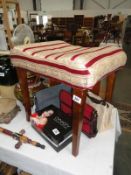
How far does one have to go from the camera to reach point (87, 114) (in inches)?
31.5

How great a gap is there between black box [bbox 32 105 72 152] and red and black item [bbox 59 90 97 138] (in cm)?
7

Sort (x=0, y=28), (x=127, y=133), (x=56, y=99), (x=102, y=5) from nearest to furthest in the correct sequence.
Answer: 1. (x=56, y=99)
2. (x=0, y=28)
3. (x=127, y=133)
4. (x=102, y=5)

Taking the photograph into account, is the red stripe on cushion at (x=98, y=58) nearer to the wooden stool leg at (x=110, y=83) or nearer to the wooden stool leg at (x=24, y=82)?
the wooden stool leg at (x=110, y=83)

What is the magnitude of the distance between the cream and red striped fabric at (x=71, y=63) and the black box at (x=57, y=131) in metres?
0.30

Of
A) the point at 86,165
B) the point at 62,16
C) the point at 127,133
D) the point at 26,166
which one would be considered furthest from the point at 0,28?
the point at 62,16

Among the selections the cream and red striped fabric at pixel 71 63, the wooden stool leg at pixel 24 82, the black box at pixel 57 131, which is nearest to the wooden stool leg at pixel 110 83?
the cream and red striped fabric at pixel 71 63

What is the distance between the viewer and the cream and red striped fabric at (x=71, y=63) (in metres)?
0.52

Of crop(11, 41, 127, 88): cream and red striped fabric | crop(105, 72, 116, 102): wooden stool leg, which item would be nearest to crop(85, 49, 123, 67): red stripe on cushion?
crop(11, 41, 127, 88): cream and red striped fabric

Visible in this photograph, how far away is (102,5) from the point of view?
7.96 meters

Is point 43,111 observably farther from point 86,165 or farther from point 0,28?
point 0,28

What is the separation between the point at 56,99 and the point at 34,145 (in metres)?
0.34

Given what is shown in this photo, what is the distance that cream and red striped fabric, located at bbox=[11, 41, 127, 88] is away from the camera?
52 centimetres

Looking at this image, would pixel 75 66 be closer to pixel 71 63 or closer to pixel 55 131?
pixel 71 63

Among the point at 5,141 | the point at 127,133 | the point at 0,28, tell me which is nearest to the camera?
the point at 5,141
